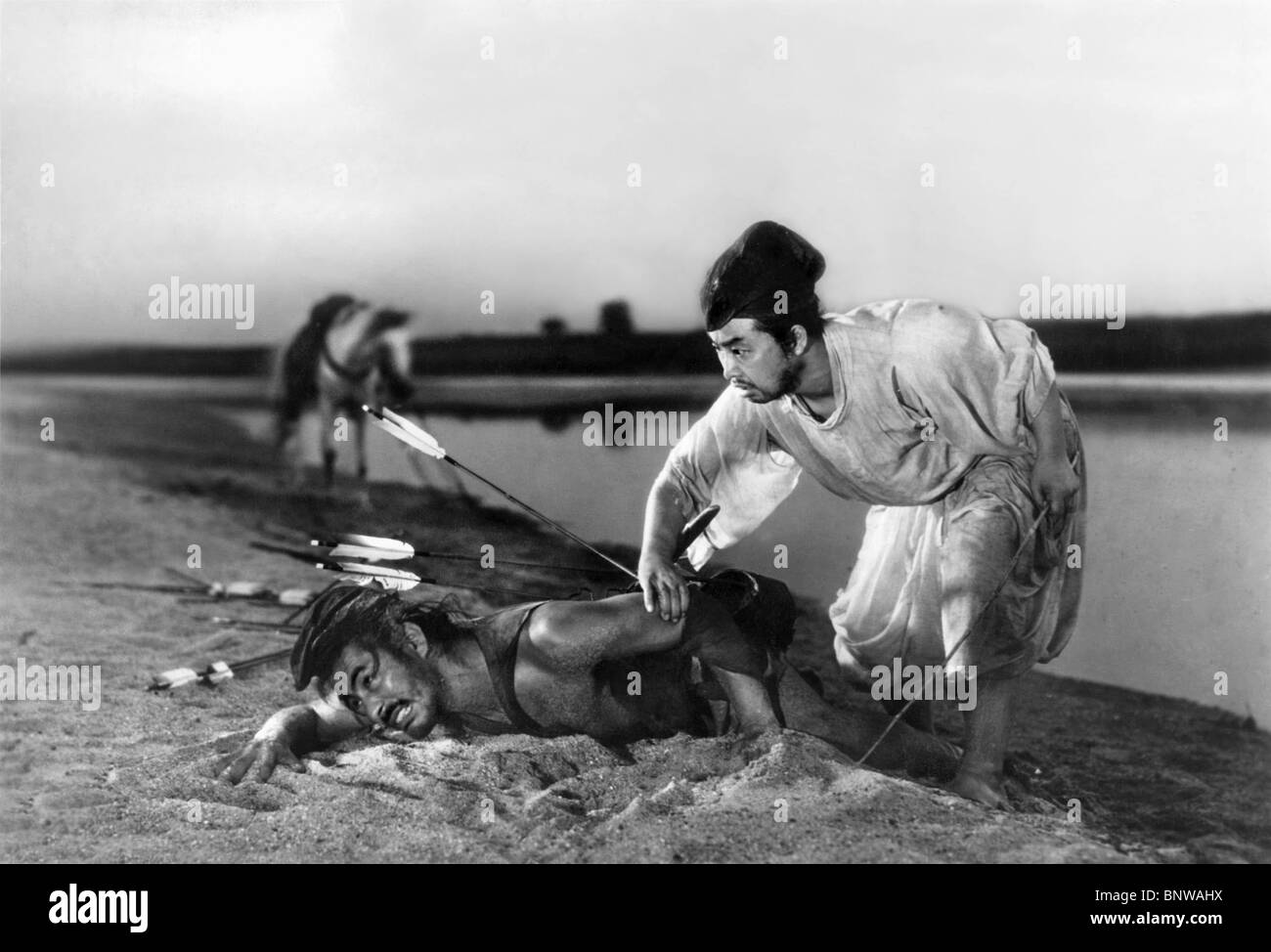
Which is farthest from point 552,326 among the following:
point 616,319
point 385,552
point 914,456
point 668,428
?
point 914,456

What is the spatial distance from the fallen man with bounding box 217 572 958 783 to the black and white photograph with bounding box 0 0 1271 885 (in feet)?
0.05

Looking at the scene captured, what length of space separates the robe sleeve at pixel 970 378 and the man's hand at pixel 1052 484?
92 mm

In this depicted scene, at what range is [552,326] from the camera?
17.8 ft

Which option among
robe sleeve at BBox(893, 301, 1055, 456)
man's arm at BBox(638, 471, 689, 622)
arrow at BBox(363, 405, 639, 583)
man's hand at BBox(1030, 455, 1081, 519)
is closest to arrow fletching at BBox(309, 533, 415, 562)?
arrow at BBox(363, 405, 639, 583)

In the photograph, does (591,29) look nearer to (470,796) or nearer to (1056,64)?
(1056,64)

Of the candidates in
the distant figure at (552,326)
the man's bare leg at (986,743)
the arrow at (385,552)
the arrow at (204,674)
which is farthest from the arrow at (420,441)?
the man's bare leg at (986,743)

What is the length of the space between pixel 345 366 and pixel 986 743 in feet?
8.44

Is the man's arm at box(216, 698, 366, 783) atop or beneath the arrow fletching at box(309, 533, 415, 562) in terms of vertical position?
beneath

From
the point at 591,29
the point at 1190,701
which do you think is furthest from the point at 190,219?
the point at 1190,701

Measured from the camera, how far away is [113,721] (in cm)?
539

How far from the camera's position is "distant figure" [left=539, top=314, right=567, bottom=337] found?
213 inches

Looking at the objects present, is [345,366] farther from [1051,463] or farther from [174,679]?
[1051,463]

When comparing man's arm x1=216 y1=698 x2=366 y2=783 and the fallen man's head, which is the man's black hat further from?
man's arm x1=216 y1=698 x2=366 y2=783

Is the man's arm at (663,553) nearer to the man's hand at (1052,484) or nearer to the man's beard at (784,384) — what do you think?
the man's beard at (784,384)
